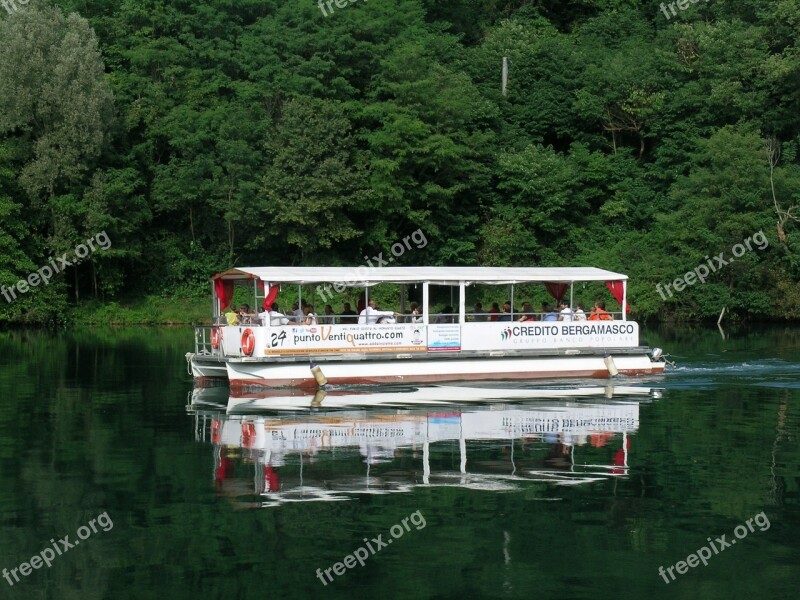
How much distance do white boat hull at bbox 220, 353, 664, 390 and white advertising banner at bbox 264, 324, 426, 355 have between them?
352 mm

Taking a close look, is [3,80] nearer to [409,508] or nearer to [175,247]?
[175,247]

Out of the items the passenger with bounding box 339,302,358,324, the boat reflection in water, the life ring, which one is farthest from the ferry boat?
the boat reflection in water

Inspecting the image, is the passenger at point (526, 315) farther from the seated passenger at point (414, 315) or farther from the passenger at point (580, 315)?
the seated passenger at point (414, 315)

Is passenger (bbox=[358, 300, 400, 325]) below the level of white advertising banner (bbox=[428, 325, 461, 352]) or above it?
above

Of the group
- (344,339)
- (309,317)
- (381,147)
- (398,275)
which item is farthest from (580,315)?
(381,147)

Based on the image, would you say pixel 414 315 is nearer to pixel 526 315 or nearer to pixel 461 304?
pixel 461 304

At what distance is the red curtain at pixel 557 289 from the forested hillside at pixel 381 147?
21.4 metres

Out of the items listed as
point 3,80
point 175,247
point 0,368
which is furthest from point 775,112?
point 0,368

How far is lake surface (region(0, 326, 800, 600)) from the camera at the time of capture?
45.9 feet

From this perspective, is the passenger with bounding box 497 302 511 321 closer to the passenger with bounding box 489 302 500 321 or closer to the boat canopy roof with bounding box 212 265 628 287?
the passenger with bounding box 489 302 500 321

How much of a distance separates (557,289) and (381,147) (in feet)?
79.5

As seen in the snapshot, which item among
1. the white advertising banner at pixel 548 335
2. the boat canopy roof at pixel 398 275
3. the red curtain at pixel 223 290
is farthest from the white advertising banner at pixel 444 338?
the red curtain at pixel 223 290

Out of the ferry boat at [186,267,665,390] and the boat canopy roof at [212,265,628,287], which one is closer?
the ferry boat at [186,267,665,390]

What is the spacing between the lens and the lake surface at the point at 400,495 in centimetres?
1400
